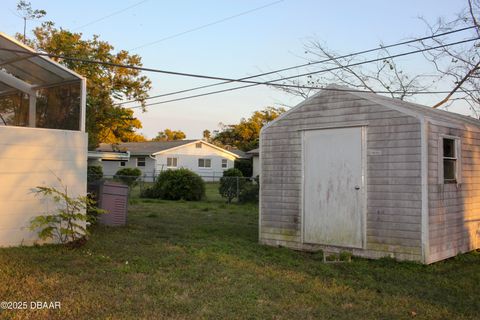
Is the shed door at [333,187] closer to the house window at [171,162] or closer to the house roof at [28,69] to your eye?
the house roof at [28,69]

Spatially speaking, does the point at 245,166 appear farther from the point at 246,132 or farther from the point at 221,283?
the point at 221,283

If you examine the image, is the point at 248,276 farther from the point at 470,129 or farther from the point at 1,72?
the point at 1,72

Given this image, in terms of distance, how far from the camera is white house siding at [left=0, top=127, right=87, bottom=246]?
7.96 metres

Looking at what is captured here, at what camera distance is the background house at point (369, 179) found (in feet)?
25.0

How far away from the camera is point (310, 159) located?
8.78 m

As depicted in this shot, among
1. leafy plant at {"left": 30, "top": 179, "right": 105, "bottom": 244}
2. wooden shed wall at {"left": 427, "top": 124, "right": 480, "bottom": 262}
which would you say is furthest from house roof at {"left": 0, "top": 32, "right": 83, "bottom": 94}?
wooden shed wall at {"left": 427, "top": 124, "right": 480, "bottom": 262}

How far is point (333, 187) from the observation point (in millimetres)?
8469

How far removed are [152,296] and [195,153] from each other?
3631 cm

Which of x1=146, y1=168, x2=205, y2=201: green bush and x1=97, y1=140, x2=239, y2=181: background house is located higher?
x1=97, y1=140, x2=239, y2=181: background house

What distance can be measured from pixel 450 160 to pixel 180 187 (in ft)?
43.2

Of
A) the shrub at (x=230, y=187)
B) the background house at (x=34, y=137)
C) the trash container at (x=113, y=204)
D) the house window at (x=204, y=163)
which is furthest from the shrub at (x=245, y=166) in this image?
the background house at (x=34, y=137)

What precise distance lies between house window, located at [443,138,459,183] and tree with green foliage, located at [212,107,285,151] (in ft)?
134

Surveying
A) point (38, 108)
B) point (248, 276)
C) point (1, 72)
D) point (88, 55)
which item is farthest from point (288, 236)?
point (88, 55)

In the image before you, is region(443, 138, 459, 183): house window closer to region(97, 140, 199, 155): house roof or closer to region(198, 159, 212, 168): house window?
region(97, 140, 199, 155): house roof
